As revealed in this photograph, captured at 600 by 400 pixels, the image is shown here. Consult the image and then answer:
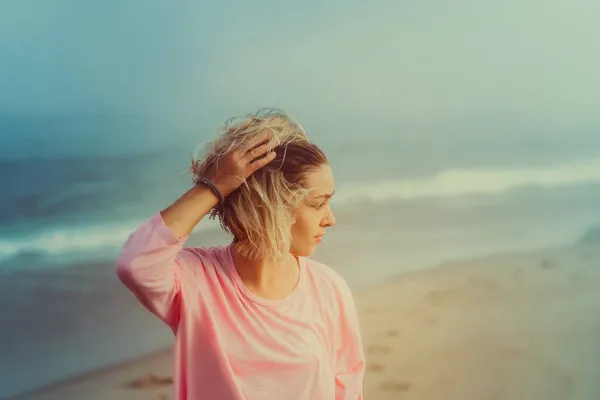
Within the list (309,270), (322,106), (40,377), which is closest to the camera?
(309,270)

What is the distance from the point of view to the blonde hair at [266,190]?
1.31 m

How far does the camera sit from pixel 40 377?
165 centimetres

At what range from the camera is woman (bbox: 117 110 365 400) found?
1275 mm

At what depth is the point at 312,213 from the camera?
138 cm

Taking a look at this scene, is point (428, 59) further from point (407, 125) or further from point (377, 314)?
point (377, 314)

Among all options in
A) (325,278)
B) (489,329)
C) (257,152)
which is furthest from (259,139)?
(489,329)

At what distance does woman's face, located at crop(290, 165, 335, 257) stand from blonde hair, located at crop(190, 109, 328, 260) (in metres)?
0.02

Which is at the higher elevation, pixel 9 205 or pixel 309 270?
pixel 9 205

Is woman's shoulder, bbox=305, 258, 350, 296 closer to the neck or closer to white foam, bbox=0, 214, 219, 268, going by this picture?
the neck

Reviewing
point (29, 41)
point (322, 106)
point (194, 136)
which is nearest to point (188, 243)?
point (194, 136)

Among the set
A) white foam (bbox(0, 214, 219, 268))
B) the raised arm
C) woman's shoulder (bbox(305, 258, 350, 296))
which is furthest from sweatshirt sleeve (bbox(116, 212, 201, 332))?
white foam (bbox(0, 214, 219, 268))

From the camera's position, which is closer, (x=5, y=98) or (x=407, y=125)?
(x=5, y=98)

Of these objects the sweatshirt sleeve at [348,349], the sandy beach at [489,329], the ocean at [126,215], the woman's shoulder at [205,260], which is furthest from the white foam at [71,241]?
the sandy beach at [489,329]

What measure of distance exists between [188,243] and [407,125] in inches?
25.9
